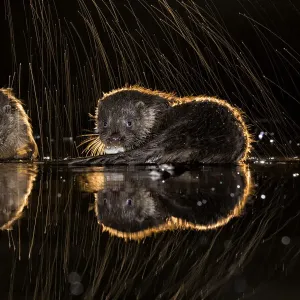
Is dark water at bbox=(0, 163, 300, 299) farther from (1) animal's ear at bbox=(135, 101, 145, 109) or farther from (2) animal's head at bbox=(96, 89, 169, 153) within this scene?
(1) animal's ear at bbox=(135, 101, 145, 109)

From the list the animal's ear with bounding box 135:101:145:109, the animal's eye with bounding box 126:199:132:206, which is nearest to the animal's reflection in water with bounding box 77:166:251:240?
the animal's eye with bounding box 126:199:132:206

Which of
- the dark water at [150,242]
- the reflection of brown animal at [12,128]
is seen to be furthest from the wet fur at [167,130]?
the dark water at [150,242]

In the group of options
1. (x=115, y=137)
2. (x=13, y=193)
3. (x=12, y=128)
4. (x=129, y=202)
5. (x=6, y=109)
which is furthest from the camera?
(x=12, y=128)

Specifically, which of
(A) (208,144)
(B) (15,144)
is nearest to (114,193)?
(A) (208,144)

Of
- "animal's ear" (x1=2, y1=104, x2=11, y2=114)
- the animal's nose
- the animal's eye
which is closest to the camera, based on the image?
the animal's eye

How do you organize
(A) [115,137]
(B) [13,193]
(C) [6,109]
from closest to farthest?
(B) [13,193] < (A) [115,137] < (C) [6,109]

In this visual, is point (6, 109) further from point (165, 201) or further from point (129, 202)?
point (165, 201)

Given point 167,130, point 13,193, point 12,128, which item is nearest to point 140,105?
point 167,130
